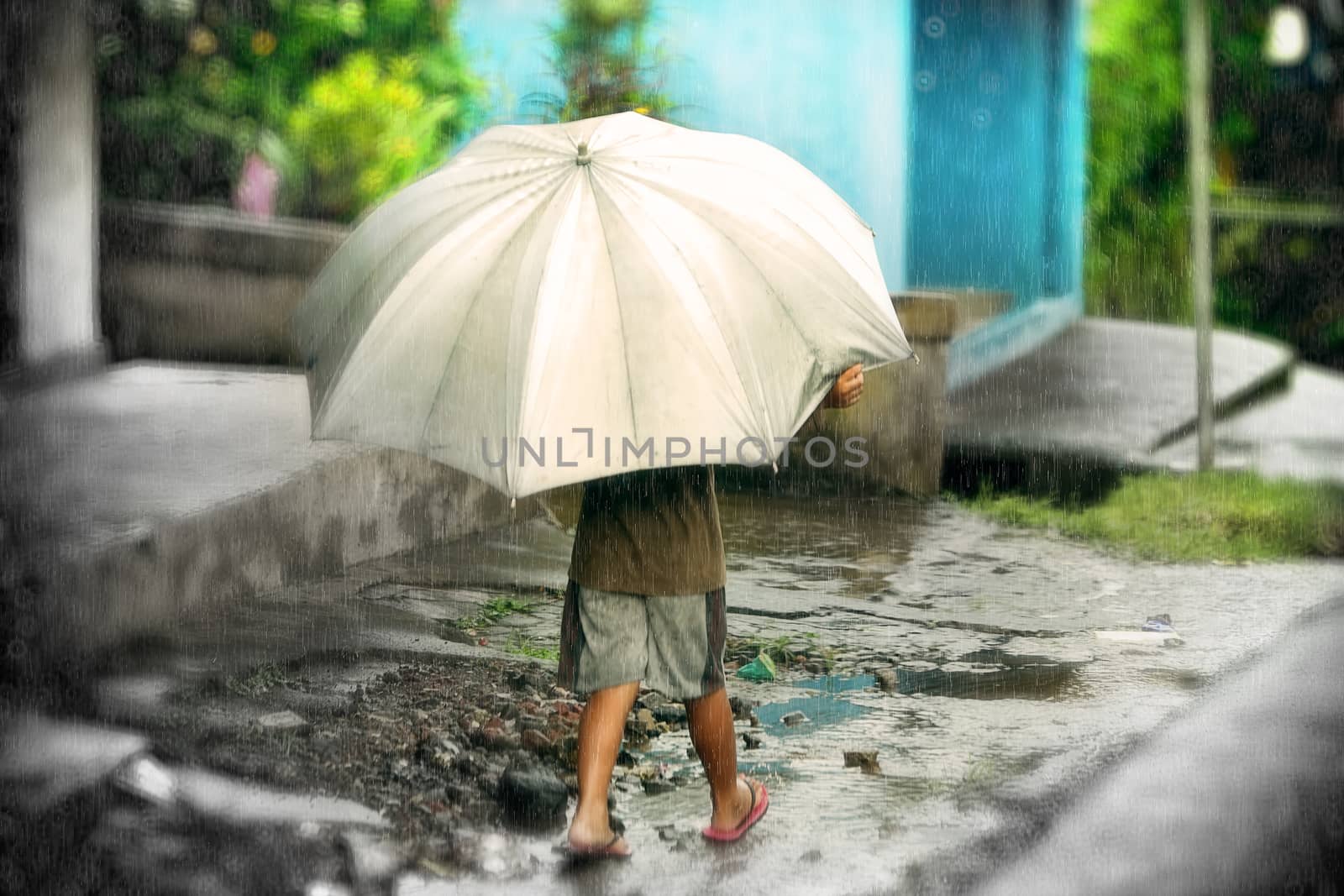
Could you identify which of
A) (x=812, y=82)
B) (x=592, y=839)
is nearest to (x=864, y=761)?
(x=592, y=839)

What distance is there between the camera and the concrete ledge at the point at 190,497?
16.3 feet

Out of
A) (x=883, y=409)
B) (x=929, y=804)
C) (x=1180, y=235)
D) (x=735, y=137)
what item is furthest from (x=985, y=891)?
(x=1180, y=235)

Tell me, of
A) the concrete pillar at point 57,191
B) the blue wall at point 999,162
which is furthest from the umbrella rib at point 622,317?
the blue wall at point 999,162

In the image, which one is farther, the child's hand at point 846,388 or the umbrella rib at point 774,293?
the child's hand at point 846,388

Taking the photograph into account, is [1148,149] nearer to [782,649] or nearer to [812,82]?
[812,82]

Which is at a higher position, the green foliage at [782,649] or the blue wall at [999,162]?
the blue wall at [999,162]

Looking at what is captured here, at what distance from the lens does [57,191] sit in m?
7.88

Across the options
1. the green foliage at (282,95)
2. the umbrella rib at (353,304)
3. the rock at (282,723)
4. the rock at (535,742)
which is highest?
the green foliage at (282,95)

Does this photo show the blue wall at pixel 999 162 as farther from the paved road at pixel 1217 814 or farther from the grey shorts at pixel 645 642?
the grey shorts at pixel 645 642

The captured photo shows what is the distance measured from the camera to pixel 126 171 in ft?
34.8

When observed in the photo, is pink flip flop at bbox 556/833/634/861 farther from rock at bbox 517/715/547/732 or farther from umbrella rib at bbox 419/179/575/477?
umbrella rib at bbox 419/179/575/477

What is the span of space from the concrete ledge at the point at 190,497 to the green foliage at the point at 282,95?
11.1 ft

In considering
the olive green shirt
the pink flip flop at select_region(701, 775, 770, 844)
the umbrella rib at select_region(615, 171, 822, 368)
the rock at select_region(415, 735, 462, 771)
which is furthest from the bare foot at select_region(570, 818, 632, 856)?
the umbrella rib at select_region(615, 171, 822, 368)

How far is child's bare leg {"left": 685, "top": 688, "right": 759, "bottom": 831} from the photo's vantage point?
376 centimetres
